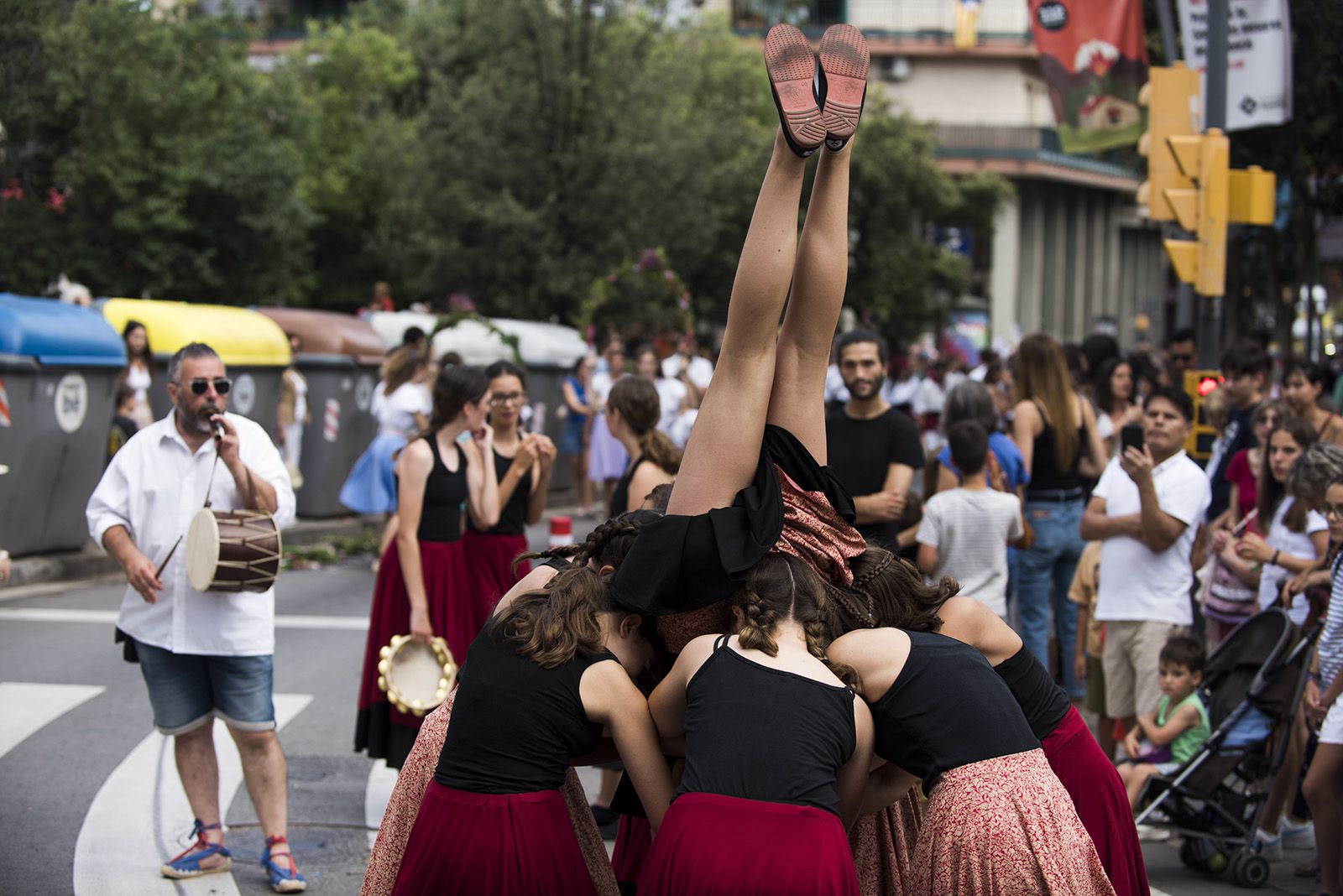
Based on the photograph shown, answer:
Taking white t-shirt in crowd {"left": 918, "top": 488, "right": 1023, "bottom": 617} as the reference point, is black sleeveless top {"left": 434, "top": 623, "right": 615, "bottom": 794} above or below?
above

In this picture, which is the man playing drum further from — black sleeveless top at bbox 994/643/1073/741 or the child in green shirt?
the child in green shirt

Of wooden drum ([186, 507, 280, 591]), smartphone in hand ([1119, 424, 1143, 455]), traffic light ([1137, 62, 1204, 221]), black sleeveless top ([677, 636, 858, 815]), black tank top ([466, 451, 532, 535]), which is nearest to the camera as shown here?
black sleeveless top ([677, 636, 858, 815])

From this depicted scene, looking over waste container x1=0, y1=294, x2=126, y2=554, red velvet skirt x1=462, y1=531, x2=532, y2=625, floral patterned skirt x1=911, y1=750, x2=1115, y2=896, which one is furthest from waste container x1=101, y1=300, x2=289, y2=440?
floral patterned skirt x1=911, y1=750, x2=1115, y2=896

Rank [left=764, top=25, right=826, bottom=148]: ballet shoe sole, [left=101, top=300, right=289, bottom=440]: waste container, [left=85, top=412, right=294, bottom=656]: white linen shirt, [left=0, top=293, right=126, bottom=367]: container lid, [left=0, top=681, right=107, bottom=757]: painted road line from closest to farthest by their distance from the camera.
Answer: [left=764, top=25, right=826, bottom=148]: ballet shoe sole
[left=85, top=412, right=294, bottom=656]: white linen shirt
[left=0, top=681, right=107, bottom=757]: painted road line
[left=0, top=293, right=126, bottom=367]: container lid
[left=101, top=300, right=289, bottom=440]: waste container

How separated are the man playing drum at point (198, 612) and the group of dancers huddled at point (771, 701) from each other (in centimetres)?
Answer: 174

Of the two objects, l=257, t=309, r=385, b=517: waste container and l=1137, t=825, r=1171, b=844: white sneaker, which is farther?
l=257, t=309, r=385, b=517: waste container

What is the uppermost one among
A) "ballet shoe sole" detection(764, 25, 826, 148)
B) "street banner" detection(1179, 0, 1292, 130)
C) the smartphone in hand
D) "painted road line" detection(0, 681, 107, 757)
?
"street banner" detection(1179, 0, 1292, 130)

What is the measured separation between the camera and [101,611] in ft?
36.4

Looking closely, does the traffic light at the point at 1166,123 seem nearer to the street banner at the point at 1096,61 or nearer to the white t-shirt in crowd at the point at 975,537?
the white t-shirt in crowd at the point at 975,537

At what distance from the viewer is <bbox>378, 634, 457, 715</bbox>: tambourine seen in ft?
21.2

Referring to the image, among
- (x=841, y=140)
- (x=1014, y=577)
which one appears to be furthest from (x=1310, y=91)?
(x=841, y=140)

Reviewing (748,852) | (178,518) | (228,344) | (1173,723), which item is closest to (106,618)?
(228,344)

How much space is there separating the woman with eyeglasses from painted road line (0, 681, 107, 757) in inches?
105

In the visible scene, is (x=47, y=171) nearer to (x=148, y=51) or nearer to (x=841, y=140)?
(x=148, y=51)
